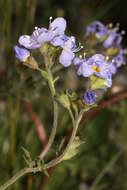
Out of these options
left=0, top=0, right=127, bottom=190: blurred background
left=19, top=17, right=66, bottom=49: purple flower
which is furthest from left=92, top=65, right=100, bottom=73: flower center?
left=0, top=0, right=127, bottom=190: blurred background

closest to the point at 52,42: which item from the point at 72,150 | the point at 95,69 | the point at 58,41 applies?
the point at 58,41

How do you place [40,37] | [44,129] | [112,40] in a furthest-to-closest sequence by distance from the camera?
[44,129] < [112,40] < [40,37]

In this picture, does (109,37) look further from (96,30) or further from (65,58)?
(65,58)

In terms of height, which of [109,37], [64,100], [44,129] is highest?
[109,37]

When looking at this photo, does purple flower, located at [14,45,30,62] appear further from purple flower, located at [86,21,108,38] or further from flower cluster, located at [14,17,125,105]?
purple flower, located at [86,21,108,38]

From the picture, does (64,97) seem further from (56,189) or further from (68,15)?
(68,15)

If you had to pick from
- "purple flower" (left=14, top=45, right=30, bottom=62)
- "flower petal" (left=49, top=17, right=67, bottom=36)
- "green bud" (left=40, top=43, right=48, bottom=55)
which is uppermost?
"flower petal" (left=49, top=17, right=67, bottom=36)

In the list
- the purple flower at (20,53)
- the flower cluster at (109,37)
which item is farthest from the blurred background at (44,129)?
the purple flower at (20,53)

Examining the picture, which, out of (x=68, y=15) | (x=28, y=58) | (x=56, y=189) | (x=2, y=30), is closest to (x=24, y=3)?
(x=2, y=30)
